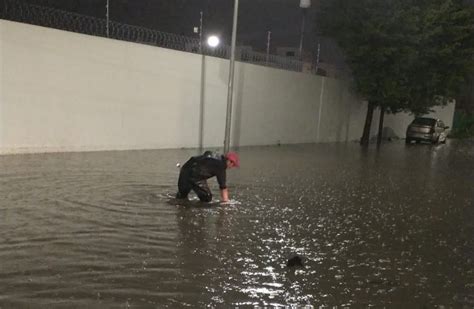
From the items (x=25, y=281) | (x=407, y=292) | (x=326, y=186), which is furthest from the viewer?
(x=326, y=186)

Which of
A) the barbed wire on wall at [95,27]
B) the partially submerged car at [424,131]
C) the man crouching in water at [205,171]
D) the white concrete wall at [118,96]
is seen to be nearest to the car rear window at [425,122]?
the partially submerged car at [424,131]

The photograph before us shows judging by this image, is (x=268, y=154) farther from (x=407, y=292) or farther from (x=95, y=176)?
(x=407, y=292)

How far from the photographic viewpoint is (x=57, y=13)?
12.7 m

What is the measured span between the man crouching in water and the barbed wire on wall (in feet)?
21.2

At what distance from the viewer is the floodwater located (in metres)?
4.63

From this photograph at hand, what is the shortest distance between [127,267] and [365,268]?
95.3 inches

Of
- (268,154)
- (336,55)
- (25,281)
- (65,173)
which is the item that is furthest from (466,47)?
(25,281)

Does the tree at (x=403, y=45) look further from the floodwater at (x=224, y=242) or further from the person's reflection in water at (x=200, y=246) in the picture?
the person's reflection in water at (x=200, y=246)

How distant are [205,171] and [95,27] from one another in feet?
24.5

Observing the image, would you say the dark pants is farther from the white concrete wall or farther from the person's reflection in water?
the white concrete wall

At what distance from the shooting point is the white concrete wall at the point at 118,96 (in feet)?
39.5

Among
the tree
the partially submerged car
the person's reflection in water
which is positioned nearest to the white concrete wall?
the tree

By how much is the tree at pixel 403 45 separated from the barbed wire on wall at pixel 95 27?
19.5 feet

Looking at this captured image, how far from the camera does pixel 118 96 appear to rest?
14.4 m
